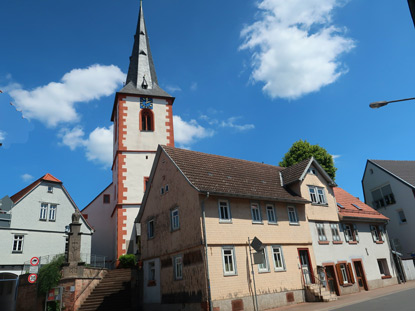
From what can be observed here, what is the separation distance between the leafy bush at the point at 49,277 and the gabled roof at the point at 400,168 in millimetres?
31829

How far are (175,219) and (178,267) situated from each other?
2819 mm

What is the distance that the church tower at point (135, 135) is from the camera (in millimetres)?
30172

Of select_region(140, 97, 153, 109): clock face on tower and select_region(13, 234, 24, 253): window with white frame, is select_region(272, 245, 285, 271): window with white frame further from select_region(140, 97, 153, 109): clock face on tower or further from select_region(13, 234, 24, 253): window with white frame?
select_region(140, 97, 153, 109): clock face on tower

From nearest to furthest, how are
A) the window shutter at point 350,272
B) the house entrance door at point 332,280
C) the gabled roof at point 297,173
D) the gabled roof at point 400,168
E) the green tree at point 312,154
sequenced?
the house entrance door at point 332,280 < the window shutter at point 350,272 < the gabled roof at point 297,173 < the gabled roof at point 400,168 < the green tree at point 312,154

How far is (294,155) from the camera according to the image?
137 ft

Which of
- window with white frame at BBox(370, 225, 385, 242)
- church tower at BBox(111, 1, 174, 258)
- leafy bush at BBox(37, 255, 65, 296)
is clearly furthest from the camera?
church tower at BBox(111, 1, 174, 258)

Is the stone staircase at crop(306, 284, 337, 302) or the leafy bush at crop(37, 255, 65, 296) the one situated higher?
the leafy bush at crop(37, 255, 65, 296)

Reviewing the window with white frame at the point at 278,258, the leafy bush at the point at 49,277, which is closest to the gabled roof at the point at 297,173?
the window with white frame at the point at 278,258

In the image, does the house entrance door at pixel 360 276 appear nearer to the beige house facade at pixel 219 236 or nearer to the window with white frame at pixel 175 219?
the beige house facade at pixel 219 236

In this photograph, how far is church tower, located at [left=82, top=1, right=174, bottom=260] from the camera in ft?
98.6

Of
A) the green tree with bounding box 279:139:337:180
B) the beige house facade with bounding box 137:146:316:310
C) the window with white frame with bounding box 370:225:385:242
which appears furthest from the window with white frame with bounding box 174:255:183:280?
the green tree with bounding box 279:139:337:180

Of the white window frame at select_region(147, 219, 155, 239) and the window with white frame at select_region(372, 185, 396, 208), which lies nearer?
the white window frame at select_region(147, 219, 155, 239)

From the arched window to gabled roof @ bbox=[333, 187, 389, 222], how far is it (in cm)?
1909

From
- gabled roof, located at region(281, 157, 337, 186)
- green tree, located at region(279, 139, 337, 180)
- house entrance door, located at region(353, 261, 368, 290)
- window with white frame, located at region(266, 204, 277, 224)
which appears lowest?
house entrance door, located at region(353, 261, 368, 290)
